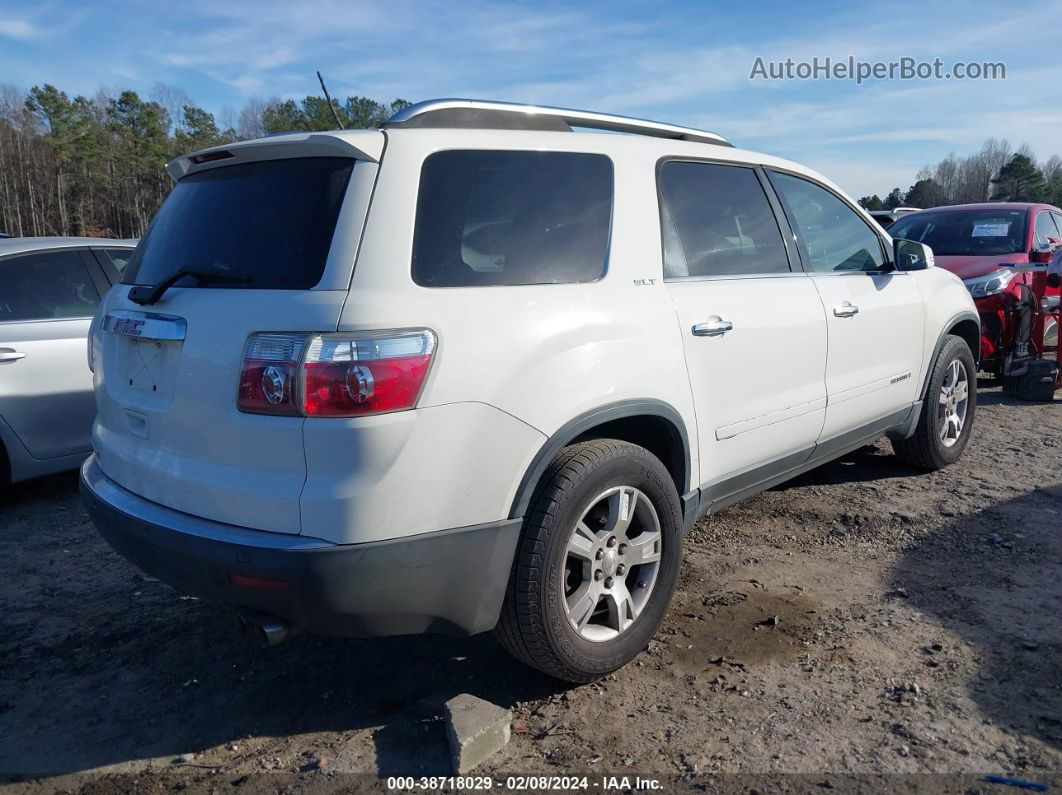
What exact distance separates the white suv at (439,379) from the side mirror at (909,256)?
1574 mm

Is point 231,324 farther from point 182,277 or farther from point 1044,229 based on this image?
point 1044,229

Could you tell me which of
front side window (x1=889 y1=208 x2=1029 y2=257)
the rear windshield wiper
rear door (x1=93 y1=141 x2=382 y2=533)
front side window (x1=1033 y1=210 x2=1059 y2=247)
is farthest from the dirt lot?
front side window (x1=1033 y1=210 x2=1059 y2=247)

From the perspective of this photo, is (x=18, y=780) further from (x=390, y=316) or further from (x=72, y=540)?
(x=72, y=540)

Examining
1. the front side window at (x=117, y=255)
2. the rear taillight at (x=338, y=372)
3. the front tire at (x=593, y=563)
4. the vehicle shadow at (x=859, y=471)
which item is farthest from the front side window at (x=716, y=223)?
the front side window at (x=117, y=255)

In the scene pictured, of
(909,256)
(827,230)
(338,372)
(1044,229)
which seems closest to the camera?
(338,372)

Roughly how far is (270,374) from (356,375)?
27 centimetres

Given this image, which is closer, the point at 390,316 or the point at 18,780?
the point at 390,316

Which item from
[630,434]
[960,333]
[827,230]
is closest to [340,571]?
[630,434]

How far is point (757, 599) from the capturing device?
360 centimetres

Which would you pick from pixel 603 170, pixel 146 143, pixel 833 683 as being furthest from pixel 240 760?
pixel 146 143

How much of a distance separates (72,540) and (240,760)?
2.54 m

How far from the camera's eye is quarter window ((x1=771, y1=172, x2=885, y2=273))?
4102mm

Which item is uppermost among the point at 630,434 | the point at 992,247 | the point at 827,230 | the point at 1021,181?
the point at 1021,181

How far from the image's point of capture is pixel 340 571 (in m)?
2.24
